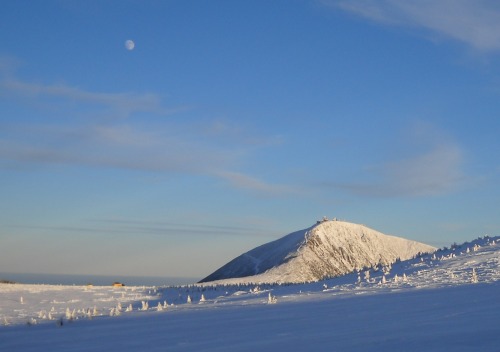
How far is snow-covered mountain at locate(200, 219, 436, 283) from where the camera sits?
245 ft

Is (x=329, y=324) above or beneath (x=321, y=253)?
beneath

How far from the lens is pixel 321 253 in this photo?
8056 centimetres

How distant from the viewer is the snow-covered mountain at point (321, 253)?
74688 millimetres

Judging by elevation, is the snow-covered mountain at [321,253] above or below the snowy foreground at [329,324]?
above

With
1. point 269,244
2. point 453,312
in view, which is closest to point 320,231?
point 269,244

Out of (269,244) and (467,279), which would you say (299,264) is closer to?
(269,244)

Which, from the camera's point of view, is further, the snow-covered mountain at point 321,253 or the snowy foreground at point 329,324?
the snow-covered mountain at point 321,253

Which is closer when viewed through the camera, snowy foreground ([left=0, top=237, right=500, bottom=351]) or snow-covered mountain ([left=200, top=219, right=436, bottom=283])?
snowy foreground ([left=0, top=237, right=500, bottom=351])

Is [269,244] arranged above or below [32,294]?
above

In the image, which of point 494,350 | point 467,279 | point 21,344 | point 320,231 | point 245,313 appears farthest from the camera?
point 320,231

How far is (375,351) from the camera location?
6.33 m

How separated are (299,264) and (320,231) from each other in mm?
14796

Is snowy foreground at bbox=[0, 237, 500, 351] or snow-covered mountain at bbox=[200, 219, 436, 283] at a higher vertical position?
snow-covered mountain at bbox=[200, 219, 436, 283]

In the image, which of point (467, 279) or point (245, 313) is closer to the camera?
point (245, 313)
